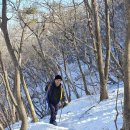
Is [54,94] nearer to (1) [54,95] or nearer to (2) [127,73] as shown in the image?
(1) [54,95]

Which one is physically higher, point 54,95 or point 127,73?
point 127,73

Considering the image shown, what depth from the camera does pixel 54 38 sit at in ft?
105

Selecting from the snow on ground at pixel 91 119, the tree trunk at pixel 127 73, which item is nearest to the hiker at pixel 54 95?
the snow on ground at pixel 91 119

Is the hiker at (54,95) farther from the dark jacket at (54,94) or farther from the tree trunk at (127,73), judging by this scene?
the tree trunk at (127,73)

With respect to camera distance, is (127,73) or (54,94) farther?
(54,94)

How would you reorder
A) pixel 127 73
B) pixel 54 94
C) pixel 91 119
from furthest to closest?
pixel 54 94
pixel 91 119
pixel 127 73

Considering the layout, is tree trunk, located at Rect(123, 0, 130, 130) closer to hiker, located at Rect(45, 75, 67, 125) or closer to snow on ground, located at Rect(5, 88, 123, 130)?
snow on ground, located at Rect(5, 88, 123, 130)

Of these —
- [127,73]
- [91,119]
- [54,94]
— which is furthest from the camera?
[54,94]

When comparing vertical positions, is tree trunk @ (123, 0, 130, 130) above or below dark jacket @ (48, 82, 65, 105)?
above

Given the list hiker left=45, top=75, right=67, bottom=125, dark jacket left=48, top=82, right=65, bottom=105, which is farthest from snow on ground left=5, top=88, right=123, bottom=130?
dark jacket left=48, top=82, right=65, bottom=105

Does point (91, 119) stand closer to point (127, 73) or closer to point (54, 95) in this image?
point (54, 95)

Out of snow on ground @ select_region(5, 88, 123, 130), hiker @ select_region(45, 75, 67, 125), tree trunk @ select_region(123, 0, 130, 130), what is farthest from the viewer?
hiker @ select_region(45, 75, 67, 125)

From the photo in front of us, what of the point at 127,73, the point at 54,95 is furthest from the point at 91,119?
the point at 127,73

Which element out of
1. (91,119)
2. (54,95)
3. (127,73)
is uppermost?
(127,73)
